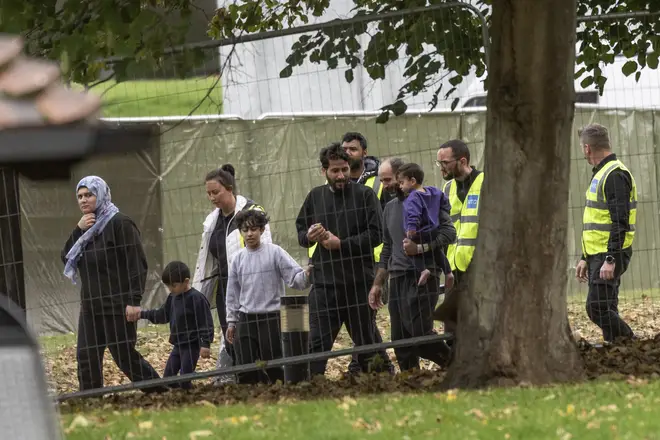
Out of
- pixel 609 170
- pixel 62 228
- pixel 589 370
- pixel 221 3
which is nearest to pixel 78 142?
pixel 589 370

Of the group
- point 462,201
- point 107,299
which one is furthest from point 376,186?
point 107,299

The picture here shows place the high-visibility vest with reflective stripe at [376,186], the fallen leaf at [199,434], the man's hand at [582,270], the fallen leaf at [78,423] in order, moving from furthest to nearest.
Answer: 1. the high-visibility vest with reflective stripe at [376,186]
2. the man's hand at [582,270]
3. the fallen leaf at [78,423]
4. the fallen leaf at [199,434]

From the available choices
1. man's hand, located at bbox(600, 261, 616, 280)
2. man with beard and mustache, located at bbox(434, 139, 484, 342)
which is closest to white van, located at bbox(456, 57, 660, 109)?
man with beard and mustache, located at bbox(434, 139, 484, 342)

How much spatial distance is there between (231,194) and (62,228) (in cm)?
614

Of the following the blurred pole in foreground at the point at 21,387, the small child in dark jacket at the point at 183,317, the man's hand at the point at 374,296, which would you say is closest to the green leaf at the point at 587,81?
the man's hand at the point at 374,296

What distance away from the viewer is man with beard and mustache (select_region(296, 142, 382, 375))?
9.22 meters

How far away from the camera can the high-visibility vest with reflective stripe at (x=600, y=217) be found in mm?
9742

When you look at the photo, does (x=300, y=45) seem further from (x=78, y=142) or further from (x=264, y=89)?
(x=78, y=142)

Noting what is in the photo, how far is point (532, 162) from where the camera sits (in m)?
7.56

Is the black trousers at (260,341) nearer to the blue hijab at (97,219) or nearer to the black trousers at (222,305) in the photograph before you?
the black trousers at (222,305)

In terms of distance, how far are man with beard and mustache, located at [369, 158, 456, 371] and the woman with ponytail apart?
3.87 feet

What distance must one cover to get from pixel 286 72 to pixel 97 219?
1.89 m

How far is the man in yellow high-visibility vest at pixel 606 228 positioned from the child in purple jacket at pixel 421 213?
1.28m

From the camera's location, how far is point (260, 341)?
932cm
